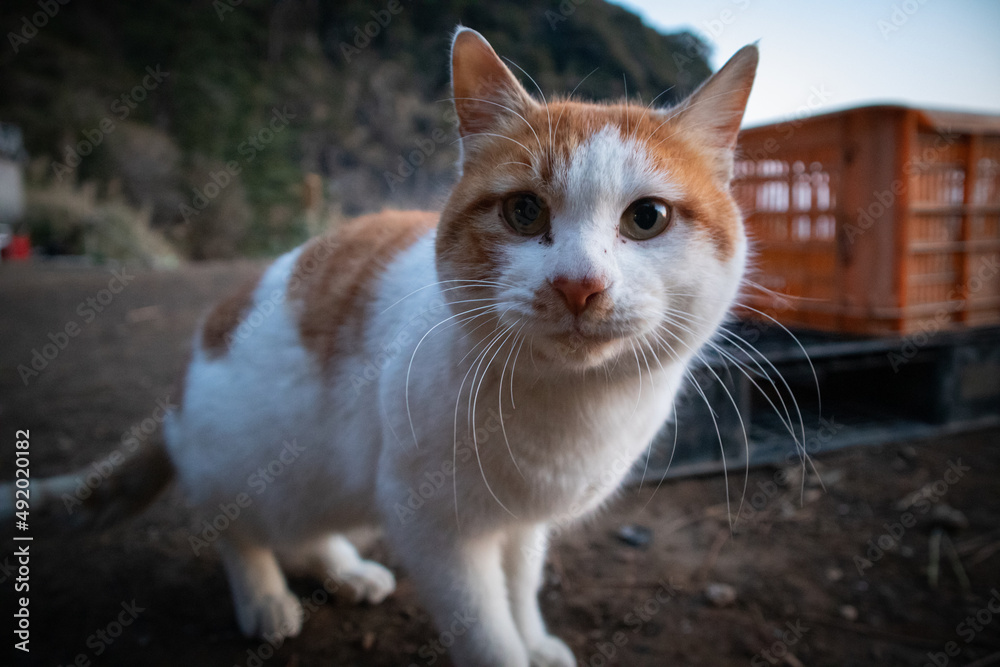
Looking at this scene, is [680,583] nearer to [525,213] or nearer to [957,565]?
[957,565]

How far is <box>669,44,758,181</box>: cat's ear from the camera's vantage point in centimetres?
107

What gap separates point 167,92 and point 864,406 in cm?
1302

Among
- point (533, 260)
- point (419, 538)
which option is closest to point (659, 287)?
point (533, 260)

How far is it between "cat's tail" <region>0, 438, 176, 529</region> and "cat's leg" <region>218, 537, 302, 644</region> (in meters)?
0.30

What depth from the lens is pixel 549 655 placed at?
1.47 meters

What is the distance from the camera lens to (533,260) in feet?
3.09

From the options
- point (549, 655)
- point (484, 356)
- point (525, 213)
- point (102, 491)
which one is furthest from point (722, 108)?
point (102, 491)

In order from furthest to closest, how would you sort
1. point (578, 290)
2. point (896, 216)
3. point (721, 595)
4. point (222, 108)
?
point (222, 108) < point (896, 216) < point (721, 595) < point (578, 290)

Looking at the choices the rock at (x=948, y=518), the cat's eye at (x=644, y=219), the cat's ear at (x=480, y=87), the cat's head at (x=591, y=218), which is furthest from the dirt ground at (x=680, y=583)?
the cat's ear at (x=480, y=87)

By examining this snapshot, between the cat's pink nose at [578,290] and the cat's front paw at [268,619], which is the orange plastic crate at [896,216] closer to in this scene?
the cat's pink nose at [578,290]

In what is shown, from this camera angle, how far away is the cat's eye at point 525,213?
1.01 meters

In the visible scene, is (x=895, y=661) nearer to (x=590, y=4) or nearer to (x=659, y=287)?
(x=659, y=287)

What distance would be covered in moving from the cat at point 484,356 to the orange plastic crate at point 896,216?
1526mm

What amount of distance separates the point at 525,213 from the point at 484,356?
0.94 ft
